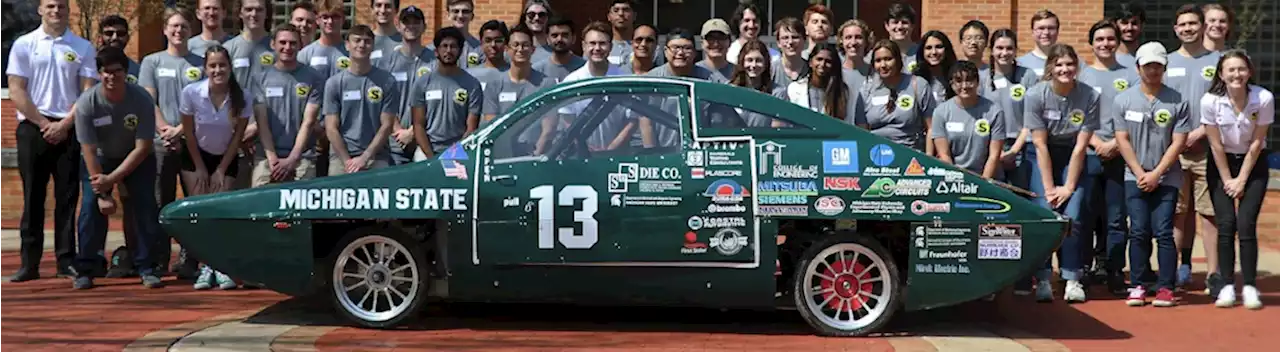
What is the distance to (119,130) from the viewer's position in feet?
37.0

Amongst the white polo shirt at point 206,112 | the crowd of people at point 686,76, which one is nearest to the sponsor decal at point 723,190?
the crowd of people at point 686,76

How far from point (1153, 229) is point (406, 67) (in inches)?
202

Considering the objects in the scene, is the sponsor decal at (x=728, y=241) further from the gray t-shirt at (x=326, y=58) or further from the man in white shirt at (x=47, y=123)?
the man in white shirt at (x=47, y=123)

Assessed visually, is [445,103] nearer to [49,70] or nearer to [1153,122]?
[49,70]

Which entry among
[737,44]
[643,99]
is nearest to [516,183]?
[643,99]

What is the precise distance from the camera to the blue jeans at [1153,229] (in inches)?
431

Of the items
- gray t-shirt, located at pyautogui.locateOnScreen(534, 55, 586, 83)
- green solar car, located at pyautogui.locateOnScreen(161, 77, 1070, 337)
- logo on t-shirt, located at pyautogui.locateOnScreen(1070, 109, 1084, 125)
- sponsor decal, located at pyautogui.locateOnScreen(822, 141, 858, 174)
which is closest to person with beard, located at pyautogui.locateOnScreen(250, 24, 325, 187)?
gray t-shirt, located at pyautogui.locateOnScreen(534, 55, 586, 83)

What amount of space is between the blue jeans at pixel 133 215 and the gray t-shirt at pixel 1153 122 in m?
6.28

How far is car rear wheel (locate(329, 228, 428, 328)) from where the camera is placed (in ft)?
30.4

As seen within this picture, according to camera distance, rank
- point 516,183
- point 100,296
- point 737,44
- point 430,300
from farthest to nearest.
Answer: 1. point 737,44
2. point 100,296
3. point 430,300
4. point 516,183

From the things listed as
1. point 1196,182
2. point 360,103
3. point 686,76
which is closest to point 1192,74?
point 1196,182

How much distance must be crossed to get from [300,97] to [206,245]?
7.77 ft

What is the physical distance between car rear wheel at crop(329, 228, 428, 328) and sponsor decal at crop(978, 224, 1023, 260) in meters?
2.94

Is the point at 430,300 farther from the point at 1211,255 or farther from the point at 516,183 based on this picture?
the point at 1211,255
